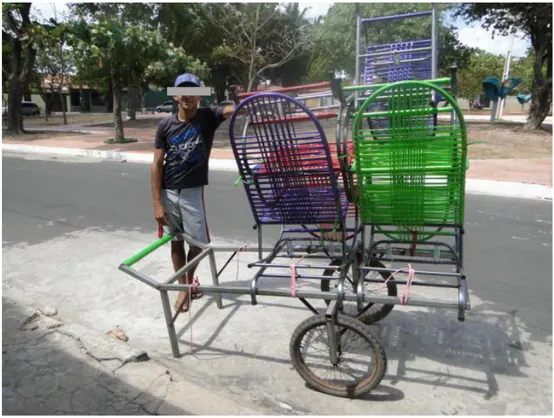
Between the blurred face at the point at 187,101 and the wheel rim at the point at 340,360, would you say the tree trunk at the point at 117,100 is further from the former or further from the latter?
the wheel rim at the point at 340,360

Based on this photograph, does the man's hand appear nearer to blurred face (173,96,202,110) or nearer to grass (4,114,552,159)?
blurred face (173,96,202,110)

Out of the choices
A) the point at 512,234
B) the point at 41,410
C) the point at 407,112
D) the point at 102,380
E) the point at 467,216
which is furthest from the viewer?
the point at 467,216

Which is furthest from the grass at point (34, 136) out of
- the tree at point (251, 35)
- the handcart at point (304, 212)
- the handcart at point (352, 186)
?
the handcart at point (352, 186)

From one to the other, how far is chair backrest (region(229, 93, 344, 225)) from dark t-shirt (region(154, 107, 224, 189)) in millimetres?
605

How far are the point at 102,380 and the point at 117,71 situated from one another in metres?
14.2

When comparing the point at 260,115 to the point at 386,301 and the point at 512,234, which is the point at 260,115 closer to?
the point at 386,301

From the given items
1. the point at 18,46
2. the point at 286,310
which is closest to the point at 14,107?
the point at 18,46

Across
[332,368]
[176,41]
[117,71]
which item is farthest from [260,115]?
[176,41]

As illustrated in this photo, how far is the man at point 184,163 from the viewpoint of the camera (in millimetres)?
3180

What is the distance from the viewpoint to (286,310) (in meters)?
3.54

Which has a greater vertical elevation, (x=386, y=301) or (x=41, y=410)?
(x=386, y=301)

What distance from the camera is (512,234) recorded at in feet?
18.0

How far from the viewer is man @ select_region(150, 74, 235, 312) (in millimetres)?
3180

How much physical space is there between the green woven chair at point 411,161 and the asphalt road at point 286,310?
2.95 feet
